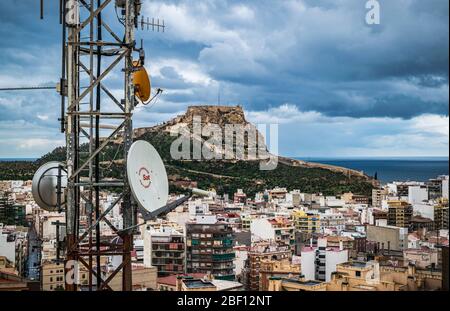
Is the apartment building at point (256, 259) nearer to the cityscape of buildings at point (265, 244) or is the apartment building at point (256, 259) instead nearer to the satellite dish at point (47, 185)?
the cityscape of buildings at point (265, 244)

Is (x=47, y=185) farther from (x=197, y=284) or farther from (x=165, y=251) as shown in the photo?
(x=165, y=251)

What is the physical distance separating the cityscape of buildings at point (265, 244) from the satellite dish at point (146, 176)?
0.36 metres

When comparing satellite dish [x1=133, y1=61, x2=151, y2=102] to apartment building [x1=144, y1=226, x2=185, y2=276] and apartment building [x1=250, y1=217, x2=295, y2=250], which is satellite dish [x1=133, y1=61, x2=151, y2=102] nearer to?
apartment building [x1=144, y1=226, x2=185, y2=276]

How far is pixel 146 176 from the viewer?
208 cm

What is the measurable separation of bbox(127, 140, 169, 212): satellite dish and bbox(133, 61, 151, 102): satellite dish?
0.62ft

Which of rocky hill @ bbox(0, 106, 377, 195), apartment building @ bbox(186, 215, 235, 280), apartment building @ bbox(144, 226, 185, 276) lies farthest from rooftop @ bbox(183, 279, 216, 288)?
rocky hill @ bbox(0, 106, 377, 195)

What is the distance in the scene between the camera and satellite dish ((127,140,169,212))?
1959mm

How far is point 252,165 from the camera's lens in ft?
77.1

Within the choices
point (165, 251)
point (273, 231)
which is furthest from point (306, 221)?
point (165, 251)

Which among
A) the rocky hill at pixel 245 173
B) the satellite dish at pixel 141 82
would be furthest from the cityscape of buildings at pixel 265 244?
the rocky hill at pixel 245 173

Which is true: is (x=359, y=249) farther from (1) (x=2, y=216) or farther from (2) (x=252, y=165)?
(2) (x=252, y=165)

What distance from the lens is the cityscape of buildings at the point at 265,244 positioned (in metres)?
6.75

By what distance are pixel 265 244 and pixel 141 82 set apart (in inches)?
474
